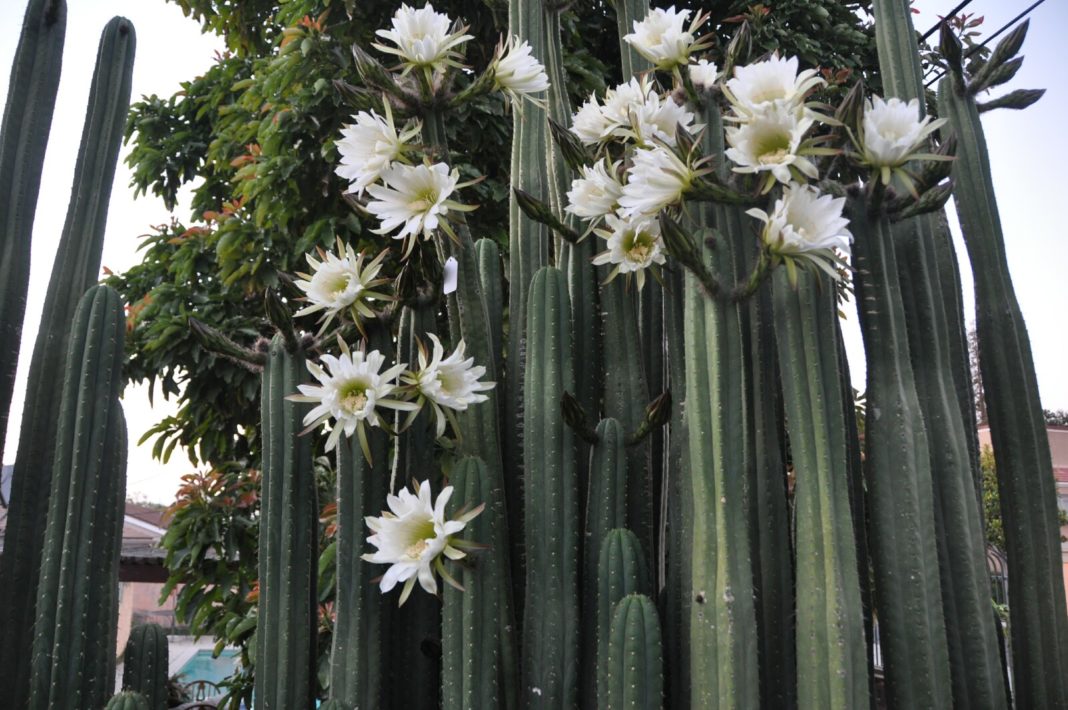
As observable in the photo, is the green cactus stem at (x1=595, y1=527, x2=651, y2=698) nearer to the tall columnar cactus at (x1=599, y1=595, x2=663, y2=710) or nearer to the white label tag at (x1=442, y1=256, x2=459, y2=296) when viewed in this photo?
the tall columnar cactus at (x1=599, y1=595, x2=663, y2=710)

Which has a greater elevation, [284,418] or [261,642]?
[284,418]

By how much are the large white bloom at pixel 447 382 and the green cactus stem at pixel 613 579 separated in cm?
30

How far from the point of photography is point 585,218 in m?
1.48

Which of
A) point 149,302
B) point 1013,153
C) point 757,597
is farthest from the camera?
point 149,302

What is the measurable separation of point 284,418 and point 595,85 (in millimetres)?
2899

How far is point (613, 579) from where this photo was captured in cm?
125

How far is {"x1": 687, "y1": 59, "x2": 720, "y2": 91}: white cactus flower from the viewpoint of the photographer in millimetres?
1457

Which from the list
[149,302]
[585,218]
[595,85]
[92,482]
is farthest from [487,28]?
[92,482]

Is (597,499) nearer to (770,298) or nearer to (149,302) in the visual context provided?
(770,298)

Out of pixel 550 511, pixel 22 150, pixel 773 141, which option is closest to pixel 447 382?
pixel 550 511

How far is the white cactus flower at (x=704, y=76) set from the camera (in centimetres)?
146

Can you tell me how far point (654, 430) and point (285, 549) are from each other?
2.19 ft

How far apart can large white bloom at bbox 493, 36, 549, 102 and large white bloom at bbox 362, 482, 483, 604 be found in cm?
72

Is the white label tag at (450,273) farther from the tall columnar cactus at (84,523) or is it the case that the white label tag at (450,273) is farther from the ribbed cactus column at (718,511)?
the tall columnar cactus at (84,523)
